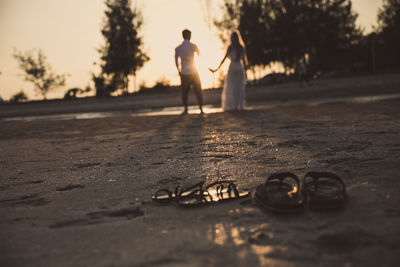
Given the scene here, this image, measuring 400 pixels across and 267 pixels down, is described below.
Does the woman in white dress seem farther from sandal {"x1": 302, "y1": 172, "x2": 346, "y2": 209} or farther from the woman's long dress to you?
sandal {"x1": 302, "y1": 172, "x2": 346, "y2": 209}

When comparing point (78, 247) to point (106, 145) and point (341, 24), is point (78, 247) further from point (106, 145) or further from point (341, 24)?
point (341, 24)

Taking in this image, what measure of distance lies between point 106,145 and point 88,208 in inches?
104

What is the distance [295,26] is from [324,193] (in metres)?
36.4

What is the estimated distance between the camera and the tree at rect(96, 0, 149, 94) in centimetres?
3247

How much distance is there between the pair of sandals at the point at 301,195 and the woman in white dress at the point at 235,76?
684cm

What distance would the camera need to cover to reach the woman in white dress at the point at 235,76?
28.7 ft

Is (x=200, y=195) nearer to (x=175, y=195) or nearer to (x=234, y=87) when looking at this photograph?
(x=175, y=195)

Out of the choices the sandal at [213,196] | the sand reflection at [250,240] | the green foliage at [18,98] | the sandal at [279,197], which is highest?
the green foliage at [18,98]

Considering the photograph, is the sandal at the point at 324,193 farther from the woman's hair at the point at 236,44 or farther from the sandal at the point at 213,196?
the woman's hair at the point at 236,44

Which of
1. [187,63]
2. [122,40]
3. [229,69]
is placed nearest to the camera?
[187,63]

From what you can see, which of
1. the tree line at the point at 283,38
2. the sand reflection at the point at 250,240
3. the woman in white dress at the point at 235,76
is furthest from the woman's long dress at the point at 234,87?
the tree line at the point at 283,38

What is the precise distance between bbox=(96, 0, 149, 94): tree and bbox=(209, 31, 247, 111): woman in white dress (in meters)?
24.3

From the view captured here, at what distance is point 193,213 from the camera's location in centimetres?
188

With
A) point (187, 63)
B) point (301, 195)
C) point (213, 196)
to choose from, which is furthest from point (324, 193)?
point (187, 63)
